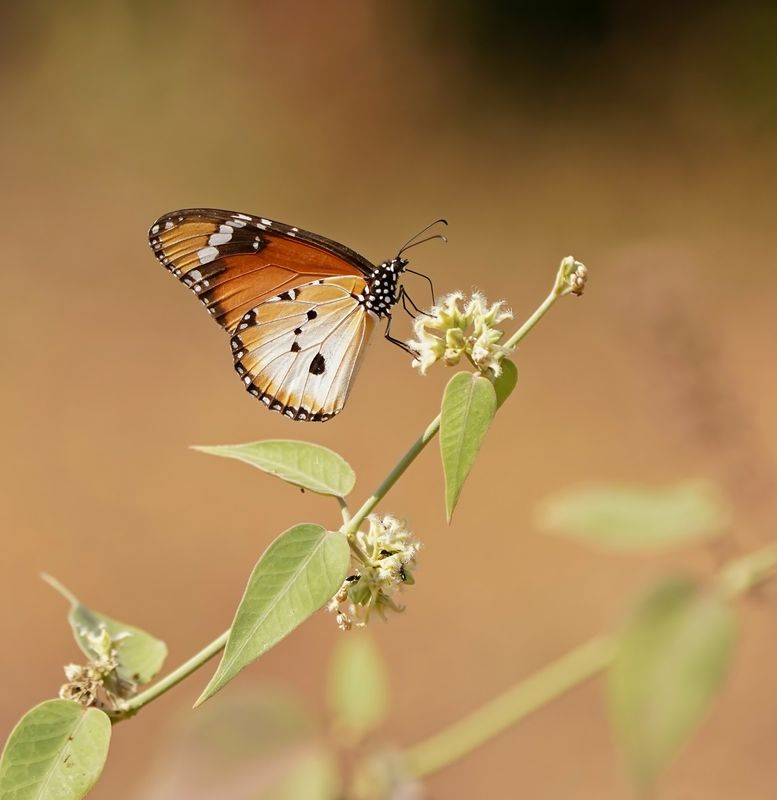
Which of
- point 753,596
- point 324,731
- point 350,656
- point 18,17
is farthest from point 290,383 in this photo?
point 18,17

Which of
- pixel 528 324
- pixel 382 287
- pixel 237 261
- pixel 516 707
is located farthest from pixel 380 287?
pixel 528 324

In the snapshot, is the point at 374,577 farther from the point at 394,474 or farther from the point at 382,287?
the point at 382,287

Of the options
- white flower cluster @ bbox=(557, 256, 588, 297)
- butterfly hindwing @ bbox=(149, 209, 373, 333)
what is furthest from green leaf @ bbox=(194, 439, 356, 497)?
butterfly hindwing @ bbox=(149, 209, 373, 333)

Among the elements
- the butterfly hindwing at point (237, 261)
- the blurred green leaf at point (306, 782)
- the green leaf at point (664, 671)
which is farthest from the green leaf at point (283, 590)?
the butterfly hindwing at point (237, 261)

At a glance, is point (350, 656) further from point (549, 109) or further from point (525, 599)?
point (549, 109)

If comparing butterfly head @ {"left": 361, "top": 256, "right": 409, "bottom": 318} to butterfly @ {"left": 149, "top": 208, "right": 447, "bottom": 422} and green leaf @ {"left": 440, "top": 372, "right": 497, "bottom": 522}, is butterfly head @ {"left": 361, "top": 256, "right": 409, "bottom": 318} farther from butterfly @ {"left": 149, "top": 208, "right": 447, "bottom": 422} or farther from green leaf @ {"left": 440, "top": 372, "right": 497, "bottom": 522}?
green leaf @ {"left": 440, "top": 372, "right": 497, "bottom": 522}

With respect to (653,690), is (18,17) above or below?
above
